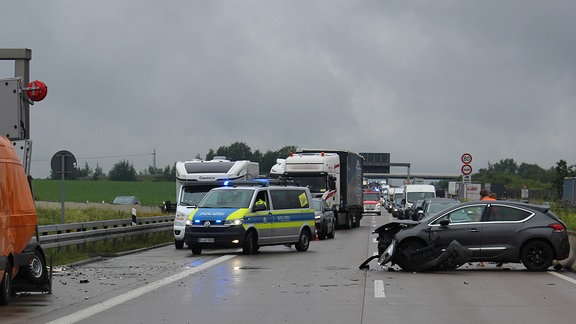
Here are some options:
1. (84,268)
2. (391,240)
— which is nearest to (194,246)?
(84,268)

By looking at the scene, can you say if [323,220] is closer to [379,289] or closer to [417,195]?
[379,289]

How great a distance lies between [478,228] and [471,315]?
23.4 ft

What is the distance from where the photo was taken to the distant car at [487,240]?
18.3 m

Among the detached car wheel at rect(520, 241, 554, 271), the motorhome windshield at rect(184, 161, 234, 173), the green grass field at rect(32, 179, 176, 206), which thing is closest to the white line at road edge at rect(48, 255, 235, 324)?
the detached car wheel at rect(520, 241, 554, 271)

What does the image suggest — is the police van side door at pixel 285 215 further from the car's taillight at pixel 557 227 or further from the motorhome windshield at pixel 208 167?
the car's taillight at pixel 557 227

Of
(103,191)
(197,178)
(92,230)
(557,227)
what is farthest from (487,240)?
(103,191)

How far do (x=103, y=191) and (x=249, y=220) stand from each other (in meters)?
76.6

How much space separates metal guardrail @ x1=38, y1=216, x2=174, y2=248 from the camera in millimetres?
21297

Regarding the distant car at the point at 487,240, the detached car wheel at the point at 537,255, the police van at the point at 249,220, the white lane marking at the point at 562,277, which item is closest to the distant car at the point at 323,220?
the police van at the point at 249,220

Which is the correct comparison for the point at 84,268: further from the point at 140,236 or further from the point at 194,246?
the point at 140,236

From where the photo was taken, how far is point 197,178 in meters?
29.5

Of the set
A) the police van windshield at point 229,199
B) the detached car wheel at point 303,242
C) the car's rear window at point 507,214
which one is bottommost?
the detached car wheel at point 303,242

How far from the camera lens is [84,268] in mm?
19922

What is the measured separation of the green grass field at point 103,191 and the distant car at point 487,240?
66444mm
